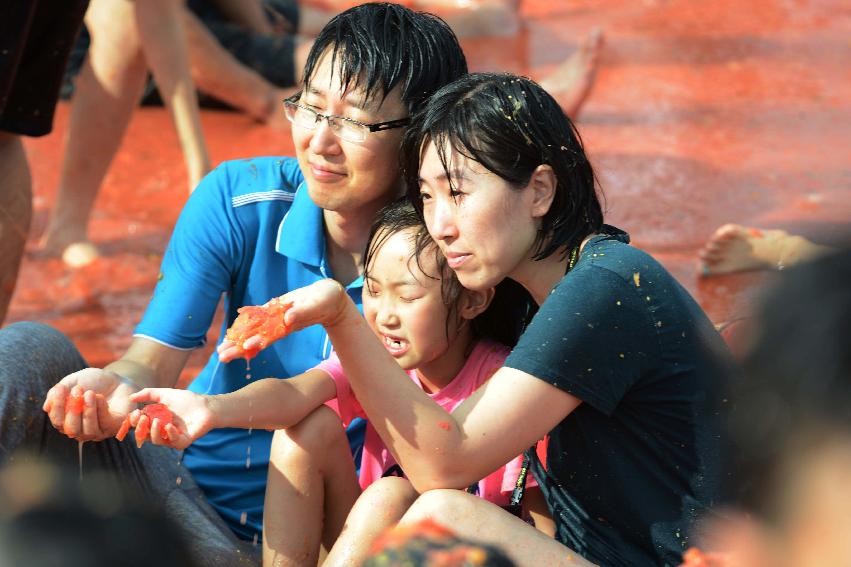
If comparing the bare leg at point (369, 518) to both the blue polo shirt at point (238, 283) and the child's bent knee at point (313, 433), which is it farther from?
the blue polo shirt at point (238, 283)

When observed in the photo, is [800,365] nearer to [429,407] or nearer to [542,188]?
[429,407]

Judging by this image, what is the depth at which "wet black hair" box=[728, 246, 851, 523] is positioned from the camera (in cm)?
146

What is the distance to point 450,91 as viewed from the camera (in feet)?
8.61

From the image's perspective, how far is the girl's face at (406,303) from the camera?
274cm

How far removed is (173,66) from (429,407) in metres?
3.01

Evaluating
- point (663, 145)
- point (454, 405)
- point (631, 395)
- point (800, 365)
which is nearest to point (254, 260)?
point (454, 405)

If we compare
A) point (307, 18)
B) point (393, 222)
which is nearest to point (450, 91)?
point (393, 222)

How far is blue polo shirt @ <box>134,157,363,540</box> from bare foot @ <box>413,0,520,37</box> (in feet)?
16.5

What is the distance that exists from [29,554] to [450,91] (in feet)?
5.13

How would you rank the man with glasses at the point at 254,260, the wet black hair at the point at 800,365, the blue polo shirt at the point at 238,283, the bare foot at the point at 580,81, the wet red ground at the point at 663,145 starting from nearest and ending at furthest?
the wet black hair at the point at 800,365 < the man with glasses at the point at 254,260 < the blue polo shirt at the point at 238,283 < the wet red ground at the point at 663,145 < the bare foot at the point at 580,81

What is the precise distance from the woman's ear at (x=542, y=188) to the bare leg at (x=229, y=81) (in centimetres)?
398

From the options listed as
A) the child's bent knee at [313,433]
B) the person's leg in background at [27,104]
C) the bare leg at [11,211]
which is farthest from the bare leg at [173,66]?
the child's bent knee at [313,433]

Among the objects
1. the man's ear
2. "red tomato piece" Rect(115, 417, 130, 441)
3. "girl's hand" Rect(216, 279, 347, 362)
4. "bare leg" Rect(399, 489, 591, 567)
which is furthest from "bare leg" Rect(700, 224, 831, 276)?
"red tomato piece" Rect(115, 417, 130, 441)

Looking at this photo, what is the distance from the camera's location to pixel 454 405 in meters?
2.85
